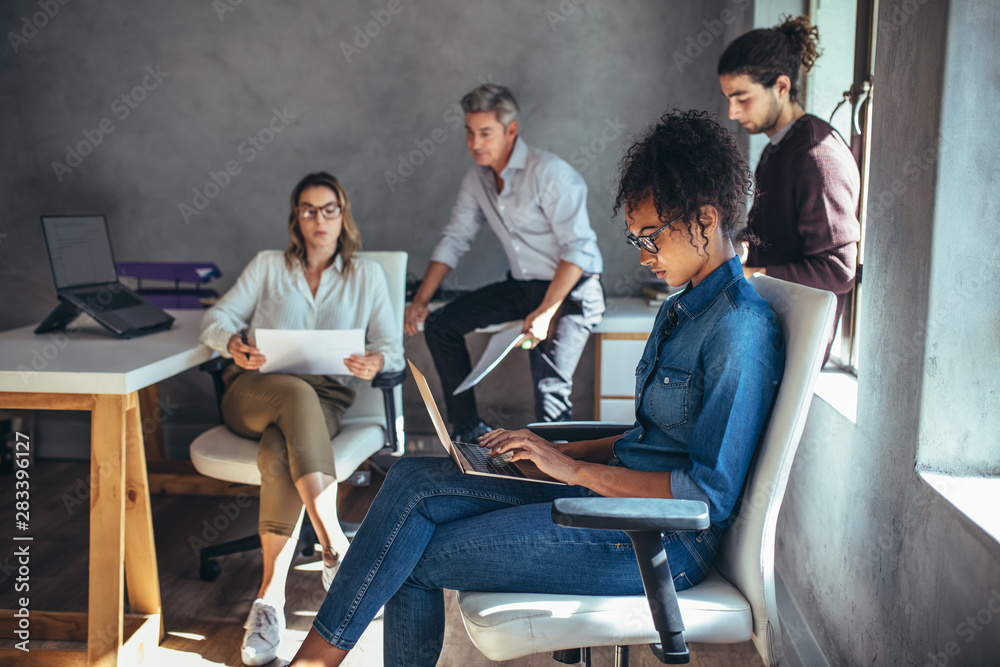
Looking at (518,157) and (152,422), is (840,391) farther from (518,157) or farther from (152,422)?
(152,422)

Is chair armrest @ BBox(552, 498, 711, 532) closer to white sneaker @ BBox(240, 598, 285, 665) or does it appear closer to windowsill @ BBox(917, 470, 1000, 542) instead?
windowsill @ BBox(917, 470, 1000, 542)

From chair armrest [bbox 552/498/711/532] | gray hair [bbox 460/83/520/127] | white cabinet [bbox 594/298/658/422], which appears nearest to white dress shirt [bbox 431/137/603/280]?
gray hair [bbox 460/83/520/127]

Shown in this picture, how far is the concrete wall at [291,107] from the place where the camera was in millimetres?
3521

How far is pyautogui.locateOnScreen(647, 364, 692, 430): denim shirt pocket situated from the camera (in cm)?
132

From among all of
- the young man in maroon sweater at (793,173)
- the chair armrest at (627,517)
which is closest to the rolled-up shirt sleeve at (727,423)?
the chair armrest at (627,517)

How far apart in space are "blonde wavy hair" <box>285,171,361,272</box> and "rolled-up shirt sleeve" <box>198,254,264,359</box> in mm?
126

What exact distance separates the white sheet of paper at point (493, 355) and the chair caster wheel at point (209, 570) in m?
0.98

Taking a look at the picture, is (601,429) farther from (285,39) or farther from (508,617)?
(285,39)

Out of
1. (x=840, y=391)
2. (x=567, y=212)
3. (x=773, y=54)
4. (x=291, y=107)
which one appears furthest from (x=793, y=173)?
(x=291, y=107)

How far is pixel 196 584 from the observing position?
8.23 feet

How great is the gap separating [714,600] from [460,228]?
2.25m

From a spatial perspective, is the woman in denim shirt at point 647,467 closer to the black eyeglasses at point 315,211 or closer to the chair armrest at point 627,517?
the chair armrest at point 627,517

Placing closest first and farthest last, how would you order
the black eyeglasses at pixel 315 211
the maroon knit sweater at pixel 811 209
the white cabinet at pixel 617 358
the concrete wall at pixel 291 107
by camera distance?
the maroon knit sweater at pixel 811 209
the black eyeglasses at pixel 315 211
the white cabinet at pixel 617 358
the concrete wall at pixel 291 107

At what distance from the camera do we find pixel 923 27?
1305mm
